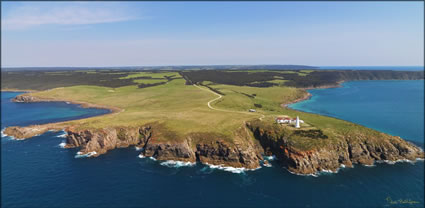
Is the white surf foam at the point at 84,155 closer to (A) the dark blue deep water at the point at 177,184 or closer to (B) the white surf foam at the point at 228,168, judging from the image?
(A) the dark blue deep water at the point at 177,184

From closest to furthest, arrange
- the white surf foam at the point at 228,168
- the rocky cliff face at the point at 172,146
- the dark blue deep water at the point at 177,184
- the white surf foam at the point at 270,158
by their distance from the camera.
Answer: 1. the dark blue deep water at the point at 177,184
2. the white surf foam at the point at 228,168
3. the rocky cliff face at the point at 172,146
4. the white surf foam at the point at 270,158

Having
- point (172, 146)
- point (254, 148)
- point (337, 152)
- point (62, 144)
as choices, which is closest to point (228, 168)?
point (254, 148)

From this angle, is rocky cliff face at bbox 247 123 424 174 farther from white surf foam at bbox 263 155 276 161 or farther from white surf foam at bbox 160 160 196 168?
white surf foam at bbox 160 160 196 168

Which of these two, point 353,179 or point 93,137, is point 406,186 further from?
point 93,137

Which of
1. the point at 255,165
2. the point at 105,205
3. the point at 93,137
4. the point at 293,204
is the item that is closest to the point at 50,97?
the point at 93,137

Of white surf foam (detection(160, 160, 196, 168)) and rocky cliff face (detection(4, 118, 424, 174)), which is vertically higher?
rocky cliff face (detection(4, 118, 424, 174))

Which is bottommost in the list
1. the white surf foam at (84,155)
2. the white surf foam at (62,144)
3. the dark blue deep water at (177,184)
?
the dark blue deep water at (177,184)

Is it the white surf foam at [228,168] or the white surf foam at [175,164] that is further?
the white surf foam at [175,164]

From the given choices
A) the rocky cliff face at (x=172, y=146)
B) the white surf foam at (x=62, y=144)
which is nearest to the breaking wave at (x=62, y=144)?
the white surf foam at (x=62, y=144)

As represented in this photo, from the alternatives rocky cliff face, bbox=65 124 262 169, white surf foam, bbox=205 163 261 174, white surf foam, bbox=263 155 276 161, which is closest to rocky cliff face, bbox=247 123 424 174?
white surf foam, bbox=263 155 276 161

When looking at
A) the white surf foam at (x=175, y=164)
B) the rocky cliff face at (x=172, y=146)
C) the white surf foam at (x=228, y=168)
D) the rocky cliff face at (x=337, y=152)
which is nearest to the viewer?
the white surf foam at (x=228, y=168)
